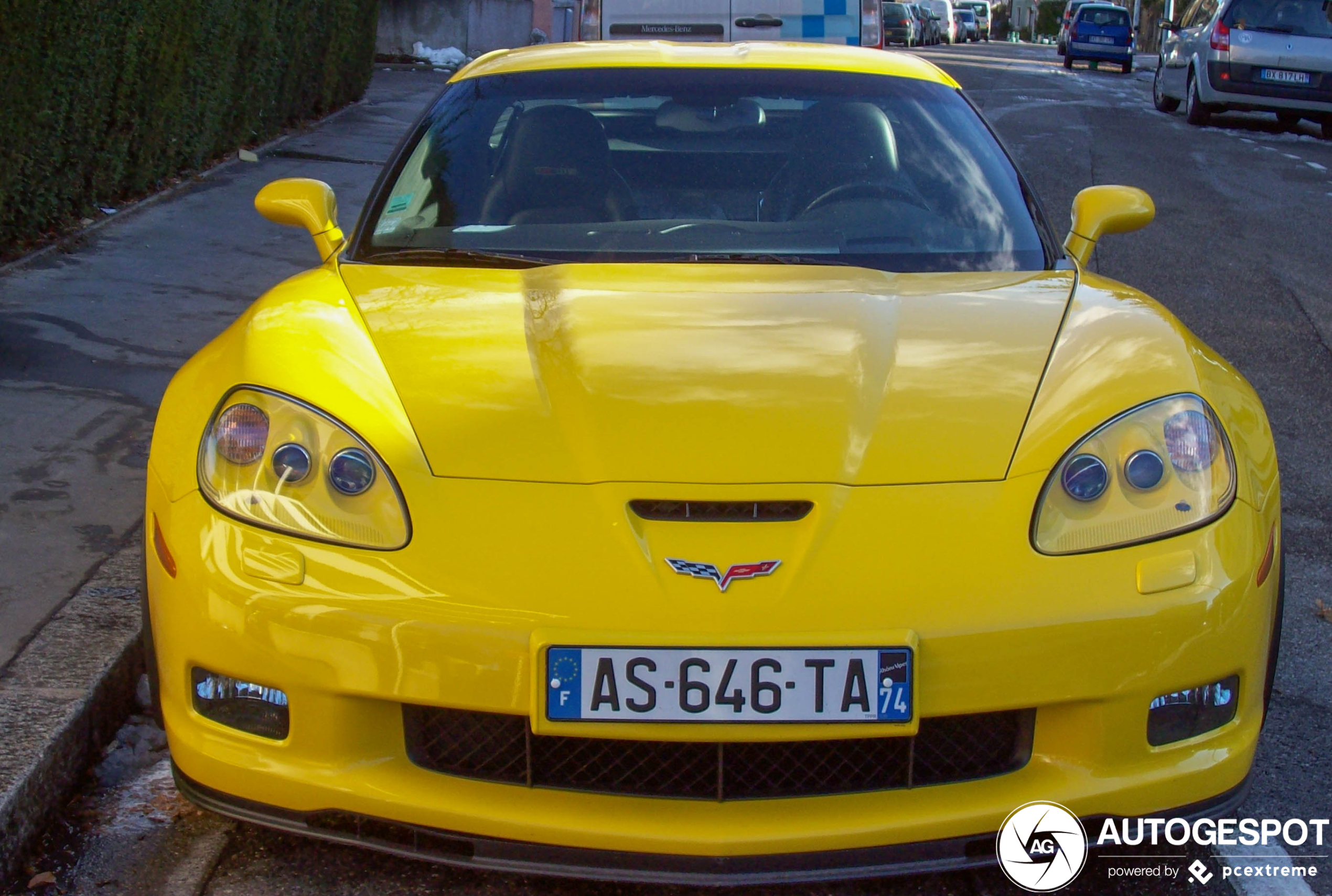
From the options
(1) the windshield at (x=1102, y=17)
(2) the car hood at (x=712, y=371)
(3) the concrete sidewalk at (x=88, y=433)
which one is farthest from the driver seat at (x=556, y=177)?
(1) the windshield at (x=1102, y=17)

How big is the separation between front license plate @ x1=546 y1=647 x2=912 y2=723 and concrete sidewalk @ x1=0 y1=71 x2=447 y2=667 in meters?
1.60

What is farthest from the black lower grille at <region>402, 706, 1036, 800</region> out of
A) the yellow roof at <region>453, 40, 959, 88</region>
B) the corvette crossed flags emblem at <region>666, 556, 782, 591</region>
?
the yellow roof at <region>453, 40, 959, 88</region>

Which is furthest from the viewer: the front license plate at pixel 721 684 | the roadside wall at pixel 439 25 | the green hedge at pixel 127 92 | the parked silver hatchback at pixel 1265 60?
the roadside wall at pixel 439 25

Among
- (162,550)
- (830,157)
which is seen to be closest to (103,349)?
(830,157)

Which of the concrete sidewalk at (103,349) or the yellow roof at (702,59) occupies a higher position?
the yellow roof at (702,59)

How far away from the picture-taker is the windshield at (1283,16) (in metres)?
16.8

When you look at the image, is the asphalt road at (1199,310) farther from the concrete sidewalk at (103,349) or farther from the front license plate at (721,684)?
the front license plate at (721,684)

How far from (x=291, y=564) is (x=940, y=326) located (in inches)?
51.0

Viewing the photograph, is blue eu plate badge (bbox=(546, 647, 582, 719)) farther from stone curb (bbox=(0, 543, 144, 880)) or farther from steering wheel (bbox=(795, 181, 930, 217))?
steering wheel (bbox=(795, 181, 930, 217))

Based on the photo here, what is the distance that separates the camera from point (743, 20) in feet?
33.9

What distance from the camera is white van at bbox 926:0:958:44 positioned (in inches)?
2125

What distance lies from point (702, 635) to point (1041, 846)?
677 millimetres

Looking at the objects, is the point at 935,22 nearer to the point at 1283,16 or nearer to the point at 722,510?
the point at 1283,16

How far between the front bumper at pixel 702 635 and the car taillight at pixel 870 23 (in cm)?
859
